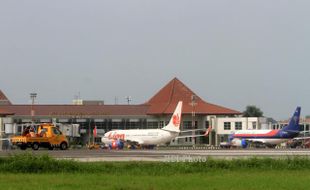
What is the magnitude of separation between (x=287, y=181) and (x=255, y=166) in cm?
730

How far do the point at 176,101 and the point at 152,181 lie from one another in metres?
120

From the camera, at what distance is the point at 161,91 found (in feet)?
494

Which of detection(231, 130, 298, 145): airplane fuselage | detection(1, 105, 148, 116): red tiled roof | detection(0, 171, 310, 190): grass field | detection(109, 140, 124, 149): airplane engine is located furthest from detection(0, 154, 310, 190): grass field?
detection(1, 105, 148, 116): red tiled roof

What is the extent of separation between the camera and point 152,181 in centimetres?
2245

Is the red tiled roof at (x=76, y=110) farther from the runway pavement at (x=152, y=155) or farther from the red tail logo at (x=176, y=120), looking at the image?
the runway pavement at (x=152, y=155)

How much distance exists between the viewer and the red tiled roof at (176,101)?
5290 inches

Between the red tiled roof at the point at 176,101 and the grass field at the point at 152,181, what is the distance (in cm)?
10775

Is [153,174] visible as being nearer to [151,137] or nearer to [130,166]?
[130,166]

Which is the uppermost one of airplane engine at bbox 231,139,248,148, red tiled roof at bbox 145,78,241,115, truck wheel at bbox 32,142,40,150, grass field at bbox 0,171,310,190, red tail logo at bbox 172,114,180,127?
red tiled roof at bbox 145,78,241,115

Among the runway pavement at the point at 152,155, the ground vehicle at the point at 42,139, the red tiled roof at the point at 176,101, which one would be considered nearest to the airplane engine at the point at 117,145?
the ground vehicle at the point at 42,139

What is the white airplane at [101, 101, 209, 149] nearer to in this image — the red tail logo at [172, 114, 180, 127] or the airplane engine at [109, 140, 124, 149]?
the red tail logo at [172, 114, 180, 127]

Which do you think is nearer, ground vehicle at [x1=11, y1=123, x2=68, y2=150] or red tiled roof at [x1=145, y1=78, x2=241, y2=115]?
ground vehicle at [x1=11, y1=123, x2=68, y2=150]

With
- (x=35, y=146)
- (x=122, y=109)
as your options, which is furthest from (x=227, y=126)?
(x=35, y=146)

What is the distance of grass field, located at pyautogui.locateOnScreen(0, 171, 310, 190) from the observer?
20516mm
